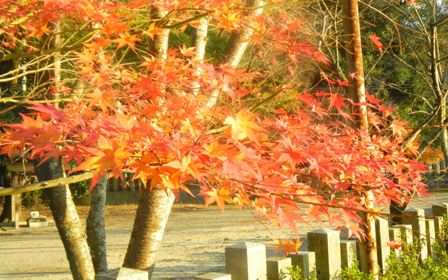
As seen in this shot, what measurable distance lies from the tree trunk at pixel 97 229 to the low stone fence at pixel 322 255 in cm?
183

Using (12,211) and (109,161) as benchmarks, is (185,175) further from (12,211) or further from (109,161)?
(12,211)

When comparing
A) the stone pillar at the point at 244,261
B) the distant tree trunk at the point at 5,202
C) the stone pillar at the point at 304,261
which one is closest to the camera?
the stone pillar at the point at 244,261

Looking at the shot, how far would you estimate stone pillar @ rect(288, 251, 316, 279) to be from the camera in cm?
312

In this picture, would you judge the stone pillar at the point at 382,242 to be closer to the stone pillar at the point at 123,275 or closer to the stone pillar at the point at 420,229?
the stone pillar at the point at 420,229

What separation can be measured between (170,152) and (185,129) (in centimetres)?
38

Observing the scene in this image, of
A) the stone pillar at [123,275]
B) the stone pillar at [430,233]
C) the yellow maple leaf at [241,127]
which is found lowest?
the stone pillar at [430,233]

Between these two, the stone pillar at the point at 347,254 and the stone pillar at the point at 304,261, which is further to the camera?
the stone pillar at the point at 347,254

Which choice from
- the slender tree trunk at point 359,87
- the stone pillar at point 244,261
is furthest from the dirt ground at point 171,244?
the stone pillar at point 244,261

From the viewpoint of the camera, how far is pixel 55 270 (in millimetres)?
8273

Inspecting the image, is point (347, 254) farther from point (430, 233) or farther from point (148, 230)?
point (430, 233)

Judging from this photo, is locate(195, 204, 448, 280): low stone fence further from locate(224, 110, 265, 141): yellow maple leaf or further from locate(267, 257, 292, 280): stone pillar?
locate(224, 110, 265, 141): yellow maple leaf

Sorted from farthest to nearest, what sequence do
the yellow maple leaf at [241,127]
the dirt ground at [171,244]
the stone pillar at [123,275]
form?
the dirt ground at [171,244]
the stone pillar at [123,275]
the yellow maple leaf at [241,127]

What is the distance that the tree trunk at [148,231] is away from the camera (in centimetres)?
350

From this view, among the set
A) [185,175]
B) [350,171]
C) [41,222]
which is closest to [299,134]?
[350,171]
